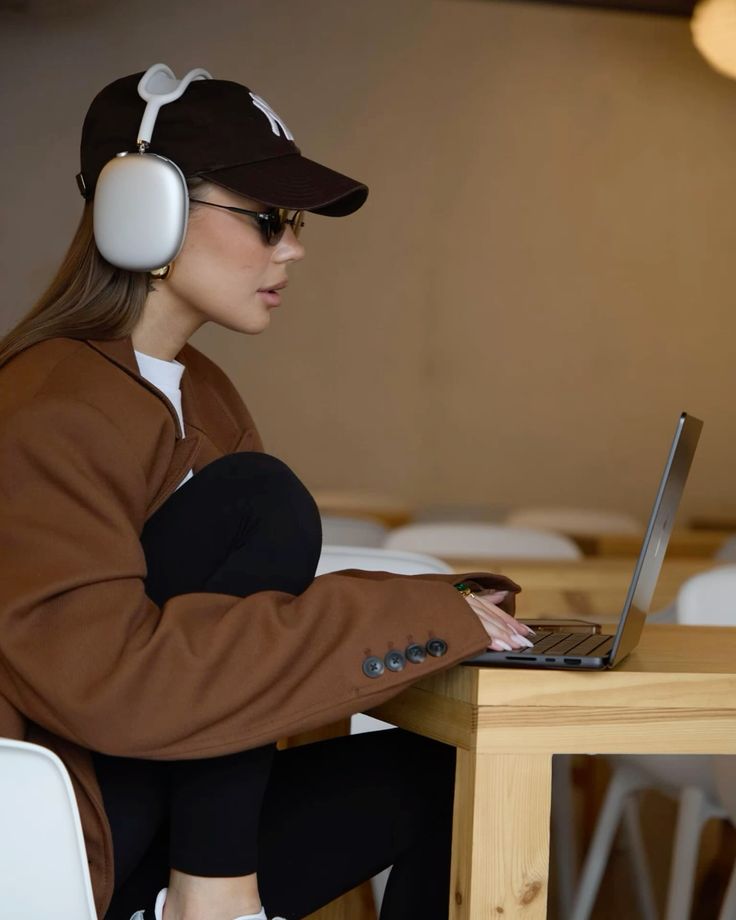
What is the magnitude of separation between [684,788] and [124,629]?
1.29m

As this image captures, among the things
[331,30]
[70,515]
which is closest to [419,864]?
[70,515]

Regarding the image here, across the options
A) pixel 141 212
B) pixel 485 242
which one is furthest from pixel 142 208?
pixel 485 242

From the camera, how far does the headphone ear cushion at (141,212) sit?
3.97 feet

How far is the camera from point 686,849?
1979 millimetres

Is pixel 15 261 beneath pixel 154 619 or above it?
above

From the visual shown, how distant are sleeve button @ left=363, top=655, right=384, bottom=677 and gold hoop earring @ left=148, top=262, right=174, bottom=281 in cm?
46

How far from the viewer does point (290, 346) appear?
252 inches

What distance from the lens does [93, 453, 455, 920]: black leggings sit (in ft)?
3.59

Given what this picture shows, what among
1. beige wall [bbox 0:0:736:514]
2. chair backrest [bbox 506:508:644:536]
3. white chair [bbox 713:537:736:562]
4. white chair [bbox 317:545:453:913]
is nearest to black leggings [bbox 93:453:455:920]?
white chair [bbox 317:545:453:913]

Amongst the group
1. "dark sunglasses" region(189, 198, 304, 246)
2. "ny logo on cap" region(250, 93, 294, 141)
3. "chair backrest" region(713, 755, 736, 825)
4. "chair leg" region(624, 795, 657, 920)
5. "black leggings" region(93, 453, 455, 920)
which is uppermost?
"ny logo on cap" region(250, 93, 294, 141)

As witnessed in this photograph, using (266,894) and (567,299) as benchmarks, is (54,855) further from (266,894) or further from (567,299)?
(567,299)

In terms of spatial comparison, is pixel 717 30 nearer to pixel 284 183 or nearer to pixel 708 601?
pixel 708 601

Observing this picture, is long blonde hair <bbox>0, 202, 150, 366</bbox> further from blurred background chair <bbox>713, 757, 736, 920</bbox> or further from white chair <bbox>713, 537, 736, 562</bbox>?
white chair <bbox>713, 537, 736, 562</bbox>

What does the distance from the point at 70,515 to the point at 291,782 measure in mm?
459
